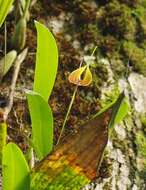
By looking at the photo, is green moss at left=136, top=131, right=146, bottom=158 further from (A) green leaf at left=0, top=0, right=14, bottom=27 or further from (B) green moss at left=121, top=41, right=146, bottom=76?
(A) green leaf at left=0, top=0, right=14, bottom=27

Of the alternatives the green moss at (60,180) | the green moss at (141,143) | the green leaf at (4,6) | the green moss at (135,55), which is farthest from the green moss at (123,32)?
the green moss at (60,180)

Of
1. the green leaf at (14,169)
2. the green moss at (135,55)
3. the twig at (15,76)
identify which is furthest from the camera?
the green moss at (135,55)

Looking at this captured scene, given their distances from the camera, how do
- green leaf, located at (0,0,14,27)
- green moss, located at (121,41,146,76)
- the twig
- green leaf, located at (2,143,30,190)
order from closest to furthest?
1. green leaf, located at (2,143,30,190)
2. green leaf, located at (0,0,14,27)
3. the twig
4. green moss, located at (121,41,146,76)

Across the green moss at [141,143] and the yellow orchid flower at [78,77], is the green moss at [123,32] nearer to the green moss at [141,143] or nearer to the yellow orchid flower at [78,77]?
the green moss at [141,143]

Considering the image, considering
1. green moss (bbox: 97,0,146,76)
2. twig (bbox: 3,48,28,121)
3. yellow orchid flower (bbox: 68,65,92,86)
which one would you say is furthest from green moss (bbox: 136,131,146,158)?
yellow orchid flower (bbox: 68,65,92,86)

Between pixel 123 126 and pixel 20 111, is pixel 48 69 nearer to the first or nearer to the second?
pixel 20 111

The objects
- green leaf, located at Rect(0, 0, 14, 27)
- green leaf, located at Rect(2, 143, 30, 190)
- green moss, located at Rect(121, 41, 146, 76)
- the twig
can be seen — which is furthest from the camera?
green moss, located at Rect(121, 41, 146, 76)
